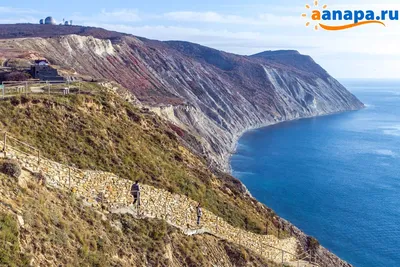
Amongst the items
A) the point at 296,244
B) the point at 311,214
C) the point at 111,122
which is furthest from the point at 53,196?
the point at 311,214

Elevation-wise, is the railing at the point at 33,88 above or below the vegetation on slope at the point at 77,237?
above

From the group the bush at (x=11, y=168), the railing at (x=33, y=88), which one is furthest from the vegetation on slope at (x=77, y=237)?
the railing at (x=33, y=88)

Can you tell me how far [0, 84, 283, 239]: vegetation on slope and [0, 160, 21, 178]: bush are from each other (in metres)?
4.88

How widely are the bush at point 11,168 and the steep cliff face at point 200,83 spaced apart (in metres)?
49.1

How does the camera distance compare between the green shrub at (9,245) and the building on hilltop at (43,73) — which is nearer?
the green shrub at (9,245)

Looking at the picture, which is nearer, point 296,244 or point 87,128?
point 87,128

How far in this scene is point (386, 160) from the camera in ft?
300

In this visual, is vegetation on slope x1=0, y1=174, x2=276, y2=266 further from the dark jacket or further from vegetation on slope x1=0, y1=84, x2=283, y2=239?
vegetation on slope x1=0, y1=84, x2=283, y2=239

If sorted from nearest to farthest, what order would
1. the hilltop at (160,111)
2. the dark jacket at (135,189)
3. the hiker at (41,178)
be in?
the hiker at (41,178), the dark jacket at (135,189), the hilltop at (160,111)

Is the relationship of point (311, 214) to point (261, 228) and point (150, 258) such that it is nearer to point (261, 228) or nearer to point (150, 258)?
point (261, 228)

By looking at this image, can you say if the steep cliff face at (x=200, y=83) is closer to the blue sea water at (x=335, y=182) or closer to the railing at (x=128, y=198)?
the blue sea water at (x=335, y=182)

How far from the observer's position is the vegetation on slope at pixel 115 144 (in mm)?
21062

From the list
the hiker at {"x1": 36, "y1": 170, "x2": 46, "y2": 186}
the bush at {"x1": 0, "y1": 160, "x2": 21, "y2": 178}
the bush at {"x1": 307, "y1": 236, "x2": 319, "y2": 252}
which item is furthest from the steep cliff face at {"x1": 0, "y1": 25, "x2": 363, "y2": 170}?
the bush at {"x1": 0, "y1": 160, "x2": 21, "y2": 178}

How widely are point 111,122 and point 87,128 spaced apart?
3.66m
